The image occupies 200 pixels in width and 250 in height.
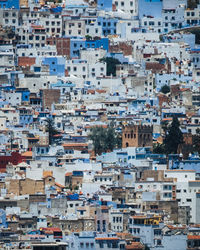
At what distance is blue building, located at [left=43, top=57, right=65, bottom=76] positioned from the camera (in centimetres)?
12175

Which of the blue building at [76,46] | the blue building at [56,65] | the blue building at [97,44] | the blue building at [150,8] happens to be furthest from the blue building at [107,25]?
the blue building at [56,65]

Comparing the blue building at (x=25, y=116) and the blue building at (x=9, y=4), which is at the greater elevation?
the blue building at (x=9, y=4)

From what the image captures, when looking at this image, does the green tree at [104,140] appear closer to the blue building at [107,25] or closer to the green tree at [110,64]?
the green tree at [110,64]

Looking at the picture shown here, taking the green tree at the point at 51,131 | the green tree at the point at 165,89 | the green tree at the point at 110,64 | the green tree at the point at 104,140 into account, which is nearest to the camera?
the green tree at the point at 104,140

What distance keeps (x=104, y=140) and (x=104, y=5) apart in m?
33.0

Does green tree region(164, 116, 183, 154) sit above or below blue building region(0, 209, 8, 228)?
above

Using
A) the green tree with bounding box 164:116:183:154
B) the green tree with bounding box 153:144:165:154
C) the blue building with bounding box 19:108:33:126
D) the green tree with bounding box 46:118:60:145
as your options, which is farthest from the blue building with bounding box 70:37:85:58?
the green tree with bounding box 153:144:165:154

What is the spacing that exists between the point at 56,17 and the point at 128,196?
128 feet

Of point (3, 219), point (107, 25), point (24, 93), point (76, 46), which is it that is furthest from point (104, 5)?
point (3, 219)

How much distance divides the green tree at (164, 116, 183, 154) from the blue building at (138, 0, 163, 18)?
30171 millimetres

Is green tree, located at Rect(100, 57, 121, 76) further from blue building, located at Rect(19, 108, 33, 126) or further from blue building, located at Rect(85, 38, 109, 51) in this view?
blue building, located at Rect(19, 108, 33, 126)

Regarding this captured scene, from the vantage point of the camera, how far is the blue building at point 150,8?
135000 mm

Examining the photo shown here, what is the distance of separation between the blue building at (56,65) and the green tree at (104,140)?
53.3 feet

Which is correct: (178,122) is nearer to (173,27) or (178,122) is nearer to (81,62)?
(81,62)
